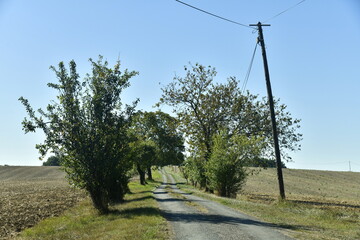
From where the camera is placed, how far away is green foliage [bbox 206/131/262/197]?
104ft

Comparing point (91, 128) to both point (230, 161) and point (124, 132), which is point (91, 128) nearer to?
point (124, 132)

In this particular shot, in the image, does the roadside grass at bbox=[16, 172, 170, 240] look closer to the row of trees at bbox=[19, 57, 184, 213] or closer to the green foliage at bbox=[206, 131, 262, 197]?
the row of trees at bbox=[19, 57, 184, 213]

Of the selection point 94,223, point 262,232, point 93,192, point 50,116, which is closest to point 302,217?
point 262,232

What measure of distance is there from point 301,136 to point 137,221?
89.6ft

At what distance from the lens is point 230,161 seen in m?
31.3

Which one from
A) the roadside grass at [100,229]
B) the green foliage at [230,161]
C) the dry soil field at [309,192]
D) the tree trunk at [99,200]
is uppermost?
the green foliage at [230,161]

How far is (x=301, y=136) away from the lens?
1476 inches

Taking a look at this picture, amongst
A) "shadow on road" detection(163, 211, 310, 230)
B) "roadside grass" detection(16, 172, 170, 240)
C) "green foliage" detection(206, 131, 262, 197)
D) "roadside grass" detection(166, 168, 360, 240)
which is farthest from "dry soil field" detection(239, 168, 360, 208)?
"roadside grass" detection(16, 172, 170, 240)

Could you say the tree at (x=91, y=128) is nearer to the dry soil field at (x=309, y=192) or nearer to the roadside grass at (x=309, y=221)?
the roadside grass at (x=309, y=221)

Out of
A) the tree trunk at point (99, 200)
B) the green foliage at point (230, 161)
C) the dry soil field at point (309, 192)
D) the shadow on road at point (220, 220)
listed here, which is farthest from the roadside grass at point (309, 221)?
the green foliage at point (230, 161)

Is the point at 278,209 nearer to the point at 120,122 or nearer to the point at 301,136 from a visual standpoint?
the point at 120,122

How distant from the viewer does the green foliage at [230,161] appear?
3158 cm

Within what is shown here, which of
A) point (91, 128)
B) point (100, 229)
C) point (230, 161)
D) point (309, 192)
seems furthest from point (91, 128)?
point (309, 192)

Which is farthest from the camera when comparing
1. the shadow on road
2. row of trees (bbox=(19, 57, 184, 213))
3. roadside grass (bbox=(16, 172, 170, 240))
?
row of trees (bbox=(19, 57, 184, 213))
